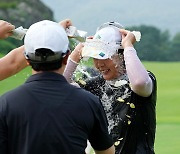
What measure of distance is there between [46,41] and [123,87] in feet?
3.92

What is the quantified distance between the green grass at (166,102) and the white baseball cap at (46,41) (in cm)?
192

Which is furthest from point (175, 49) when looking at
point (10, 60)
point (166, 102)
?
point (10, 60)

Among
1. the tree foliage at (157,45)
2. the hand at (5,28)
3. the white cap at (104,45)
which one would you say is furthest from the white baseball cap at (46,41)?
the tree foliage at (157,45)

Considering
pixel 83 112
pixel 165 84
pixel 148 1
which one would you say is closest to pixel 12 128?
pixel 83 112

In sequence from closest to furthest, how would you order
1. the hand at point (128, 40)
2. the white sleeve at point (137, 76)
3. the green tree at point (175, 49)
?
1. the white sleeve at point (137, 76)
2. the hand at point (128, 40)
3. the green tree at point (175, 49)

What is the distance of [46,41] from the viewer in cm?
287

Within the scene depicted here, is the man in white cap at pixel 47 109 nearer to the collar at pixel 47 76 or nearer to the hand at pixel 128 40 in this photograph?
the collar at pixel 47 76

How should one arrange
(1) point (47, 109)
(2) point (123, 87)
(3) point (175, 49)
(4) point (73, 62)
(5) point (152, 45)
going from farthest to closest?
(3) point (175, 49)
(5) point (152, 45)
(4) point (73, 62)
(2) point (123, 87)
(1) point (47, 109)

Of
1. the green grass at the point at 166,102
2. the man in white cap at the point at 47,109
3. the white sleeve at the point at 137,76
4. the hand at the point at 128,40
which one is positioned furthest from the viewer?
the green grass at the point at 166,102

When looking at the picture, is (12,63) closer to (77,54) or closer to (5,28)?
(5,28)

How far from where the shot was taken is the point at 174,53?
37031 mm

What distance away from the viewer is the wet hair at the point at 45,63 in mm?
2875

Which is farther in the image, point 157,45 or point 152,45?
point 157,45

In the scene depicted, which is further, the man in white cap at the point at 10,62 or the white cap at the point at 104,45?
the white cap at the point at 104,45
